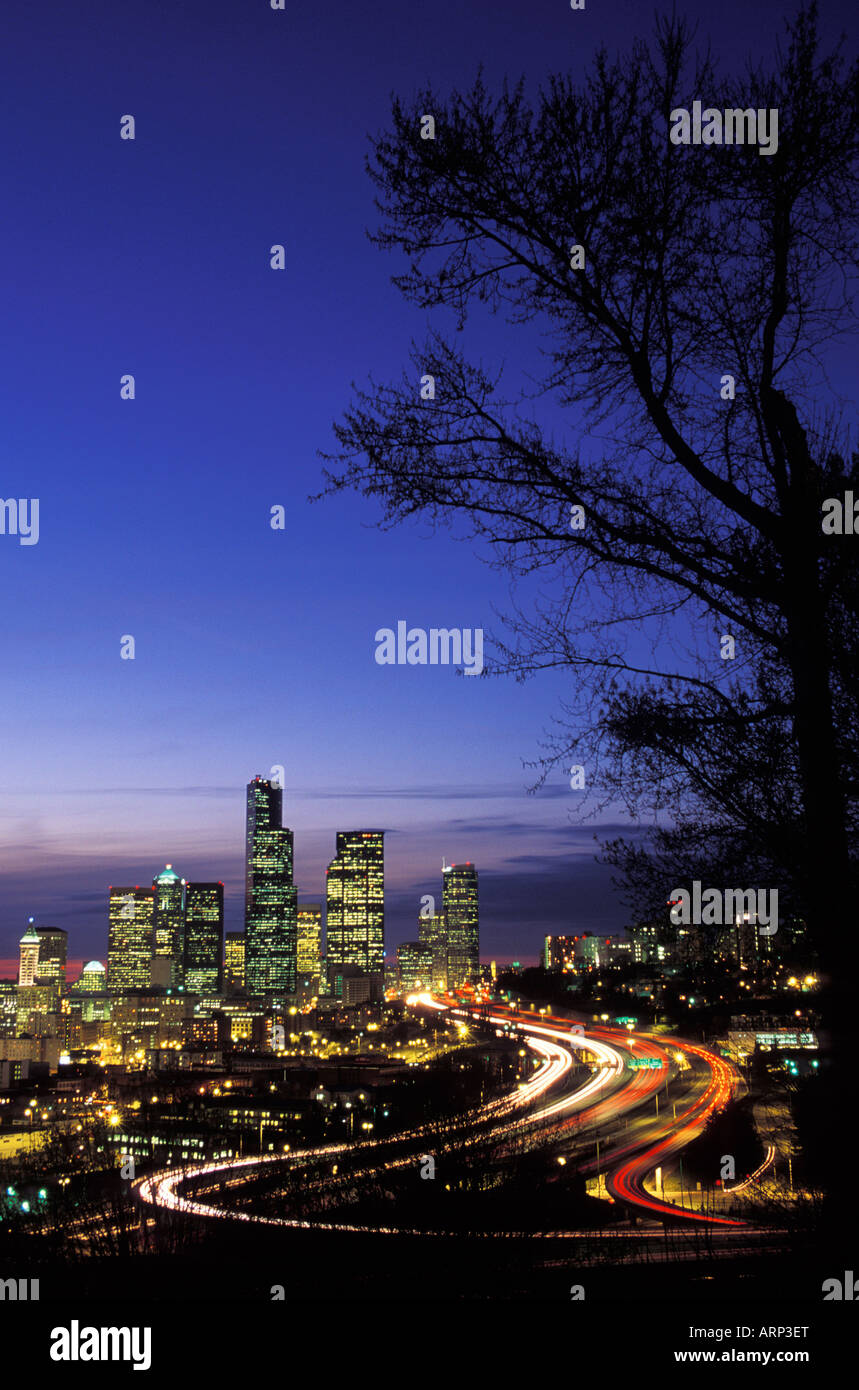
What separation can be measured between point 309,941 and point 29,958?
58.1 meters

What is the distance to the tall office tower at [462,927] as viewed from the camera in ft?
437

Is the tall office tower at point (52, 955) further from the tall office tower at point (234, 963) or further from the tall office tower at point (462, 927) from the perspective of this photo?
the tall office tower at point (462, 927)

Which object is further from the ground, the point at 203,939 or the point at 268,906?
the point at 268,906

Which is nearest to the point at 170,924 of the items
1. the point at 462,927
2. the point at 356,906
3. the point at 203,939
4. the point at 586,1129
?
the point at 203,939

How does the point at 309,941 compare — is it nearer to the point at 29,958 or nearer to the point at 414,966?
the point at 414,966

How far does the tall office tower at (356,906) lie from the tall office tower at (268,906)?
773cm

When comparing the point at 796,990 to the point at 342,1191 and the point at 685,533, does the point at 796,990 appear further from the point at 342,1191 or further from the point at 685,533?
the point at 342,1191

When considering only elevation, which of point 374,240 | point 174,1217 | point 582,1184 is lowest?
point 582,1184

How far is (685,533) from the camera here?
3.61 meters

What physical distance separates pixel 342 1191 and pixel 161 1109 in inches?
1016

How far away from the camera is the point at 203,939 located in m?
173

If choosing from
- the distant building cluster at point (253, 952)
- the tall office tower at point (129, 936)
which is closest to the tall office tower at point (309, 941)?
the distant building cluster at point (253, 952)
